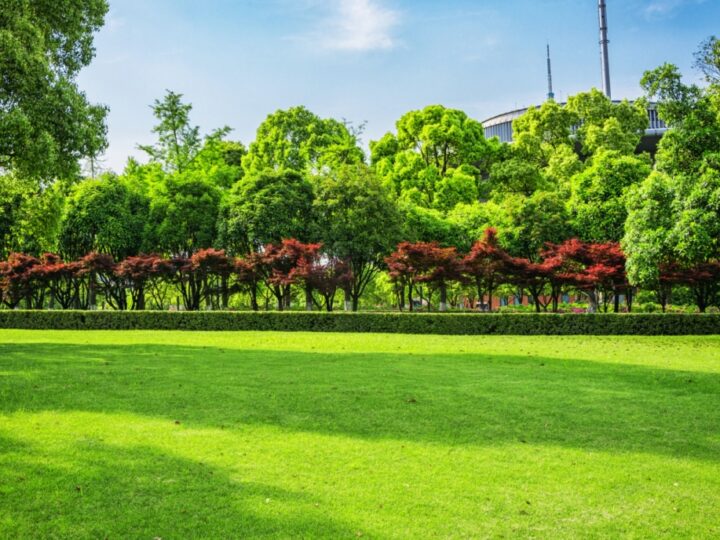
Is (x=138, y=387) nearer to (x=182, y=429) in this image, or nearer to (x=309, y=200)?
(x=182, y=429)

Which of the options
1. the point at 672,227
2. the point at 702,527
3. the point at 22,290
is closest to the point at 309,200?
the point at 22,290

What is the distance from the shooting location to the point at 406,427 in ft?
23.9

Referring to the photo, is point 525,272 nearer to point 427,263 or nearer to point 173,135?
point 427,263

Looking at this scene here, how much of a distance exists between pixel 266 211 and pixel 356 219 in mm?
4844

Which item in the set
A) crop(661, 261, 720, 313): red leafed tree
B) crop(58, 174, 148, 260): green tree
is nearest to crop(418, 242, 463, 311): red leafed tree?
crop(661, 261, 720, 313): red leafed tree

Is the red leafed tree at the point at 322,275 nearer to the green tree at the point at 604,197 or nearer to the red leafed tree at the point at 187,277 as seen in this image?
the red leafed tree at the point at 187,277

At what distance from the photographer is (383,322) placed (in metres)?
24.9

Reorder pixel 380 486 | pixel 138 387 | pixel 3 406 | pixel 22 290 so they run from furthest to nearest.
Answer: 1. pixel 22 290
2. pixel 138 387
3. pixel 3 406
4. pixel 380 486

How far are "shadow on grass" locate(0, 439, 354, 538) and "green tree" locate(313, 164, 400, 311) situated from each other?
82.7 ft

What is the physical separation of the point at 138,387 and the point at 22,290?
30646 mm

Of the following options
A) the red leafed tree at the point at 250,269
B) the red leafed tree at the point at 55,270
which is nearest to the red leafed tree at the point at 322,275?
the red leafed tree at the point at 250,269

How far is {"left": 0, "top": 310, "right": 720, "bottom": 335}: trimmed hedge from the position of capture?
891 inches

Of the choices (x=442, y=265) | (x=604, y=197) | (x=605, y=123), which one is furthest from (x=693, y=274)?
(x=605, y=123)

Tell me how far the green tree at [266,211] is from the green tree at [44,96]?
47.2ft
